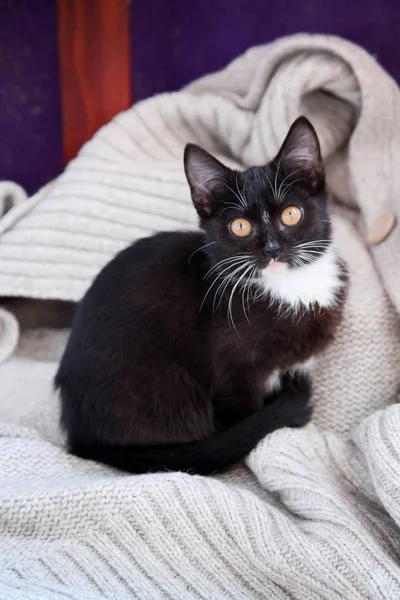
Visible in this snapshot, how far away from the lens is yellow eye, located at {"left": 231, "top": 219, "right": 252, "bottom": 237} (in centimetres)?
109

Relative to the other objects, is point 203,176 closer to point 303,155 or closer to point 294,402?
point 303,155

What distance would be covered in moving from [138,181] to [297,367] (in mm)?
587

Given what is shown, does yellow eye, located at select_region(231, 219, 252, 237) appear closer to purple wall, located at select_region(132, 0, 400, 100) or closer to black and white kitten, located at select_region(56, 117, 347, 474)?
black and white kitten, located at select_region(56, 117, 347, 474)

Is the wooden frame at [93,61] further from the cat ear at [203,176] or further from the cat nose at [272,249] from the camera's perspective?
the cat nose at [272,249]

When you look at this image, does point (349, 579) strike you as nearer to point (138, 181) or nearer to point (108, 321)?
point (108, 321)

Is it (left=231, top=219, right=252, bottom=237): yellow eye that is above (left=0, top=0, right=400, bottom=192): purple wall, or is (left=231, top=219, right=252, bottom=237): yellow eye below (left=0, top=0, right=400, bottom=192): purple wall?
below

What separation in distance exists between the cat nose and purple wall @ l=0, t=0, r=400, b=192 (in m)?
0.77

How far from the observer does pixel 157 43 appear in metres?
1.79

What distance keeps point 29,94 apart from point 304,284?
0.96 metres

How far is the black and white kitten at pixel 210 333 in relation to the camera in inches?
43.6

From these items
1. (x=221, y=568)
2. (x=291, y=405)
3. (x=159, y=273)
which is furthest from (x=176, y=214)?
(x=221, y=568)

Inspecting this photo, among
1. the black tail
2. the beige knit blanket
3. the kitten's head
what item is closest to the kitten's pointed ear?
the kitten's head

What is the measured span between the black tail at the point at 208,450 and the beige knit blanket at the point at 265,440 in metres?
0.03

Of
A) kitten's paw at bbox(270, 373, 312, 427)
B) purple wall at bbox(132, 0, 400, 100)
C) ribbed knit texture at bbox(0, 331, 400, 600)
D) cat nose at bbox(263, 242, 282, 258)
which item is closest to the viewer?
ribbed knit texture at bbox(0, 331, 400, 600)
